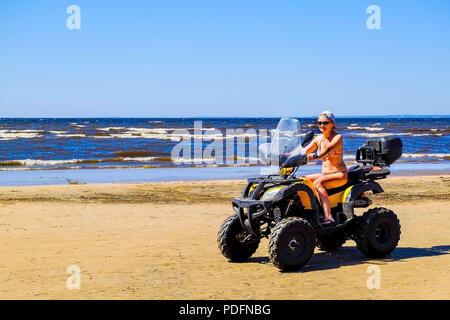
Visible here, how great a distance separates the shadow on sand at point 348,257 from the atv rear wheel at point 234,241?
0.17 metres

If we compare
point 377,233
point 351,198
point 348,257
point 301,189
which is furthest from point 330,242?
point 301,189

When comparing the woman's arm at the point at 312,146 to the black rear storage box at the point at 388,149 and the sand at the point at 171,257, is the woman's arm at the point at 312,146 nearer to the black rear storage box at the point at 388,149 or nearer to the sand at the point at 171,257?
the black rear storage box at the point at 388,149

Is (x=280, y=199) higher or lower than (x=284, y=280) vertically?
higher

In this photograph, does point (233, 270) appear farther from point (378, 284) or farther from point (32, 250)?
point (32, 250)

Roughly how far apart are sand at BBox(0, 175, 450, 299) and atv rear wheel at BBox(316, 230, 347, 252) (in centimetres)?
13

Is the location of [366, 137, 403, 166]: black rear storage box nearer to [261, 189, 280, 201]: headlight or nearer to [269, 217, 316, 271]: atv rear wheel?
[269, 217, 316, 271]: atv rear wheel

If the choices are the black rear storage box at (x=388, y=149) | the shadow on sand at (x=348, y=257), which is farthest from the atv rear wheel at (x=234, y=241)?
the black rear storage box at (x=388, y=149)

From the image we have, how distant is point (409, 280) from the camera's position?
6520mm

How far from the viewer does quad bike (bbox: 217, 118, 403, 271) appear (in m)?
6.90

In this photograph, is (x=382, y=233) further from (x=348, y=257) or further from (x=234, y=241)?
(x=234, y=241)

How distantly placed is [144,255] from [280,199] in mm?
2203

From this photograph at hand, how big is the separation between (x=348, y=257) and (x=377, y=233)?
496 millimetres
